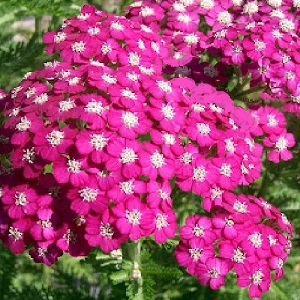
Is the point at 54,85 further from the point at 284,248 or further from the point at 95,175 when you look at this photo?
the point at 284,248

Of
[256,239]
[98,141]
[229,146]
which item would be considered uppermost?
[98,141]

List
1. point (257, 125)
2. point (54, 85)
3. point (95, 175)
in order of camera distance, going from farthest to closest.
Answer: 1. point (257, 125)
2. point (54, 85)
3. point (95, 175)

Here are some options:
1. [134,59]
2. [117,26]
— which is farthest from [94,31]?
[134,59]

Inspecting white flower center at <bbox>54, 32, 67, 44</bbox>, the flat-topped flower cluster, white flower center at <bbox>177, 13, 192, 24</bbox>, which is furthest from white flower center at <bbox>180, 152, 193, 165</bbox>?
white flower center at <bbox>177, 13, 192, 24</bbox>

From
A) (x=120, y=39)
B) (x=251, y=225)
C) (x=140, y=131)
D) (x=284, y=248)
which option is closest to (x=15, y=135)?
(x=140, y=131)

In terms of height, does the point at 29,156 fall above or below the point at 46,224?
above

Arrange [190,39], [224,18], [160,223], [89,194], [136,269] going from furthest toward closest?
1. [224,18]
2. [190,39]
3. [136,269]
4. [160,223]
5. [89,194]

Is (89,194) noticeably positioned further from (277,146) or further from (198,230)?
(277,146)

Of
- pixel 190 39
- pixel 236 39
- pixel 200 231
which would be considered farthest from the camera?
pixel 190 39
